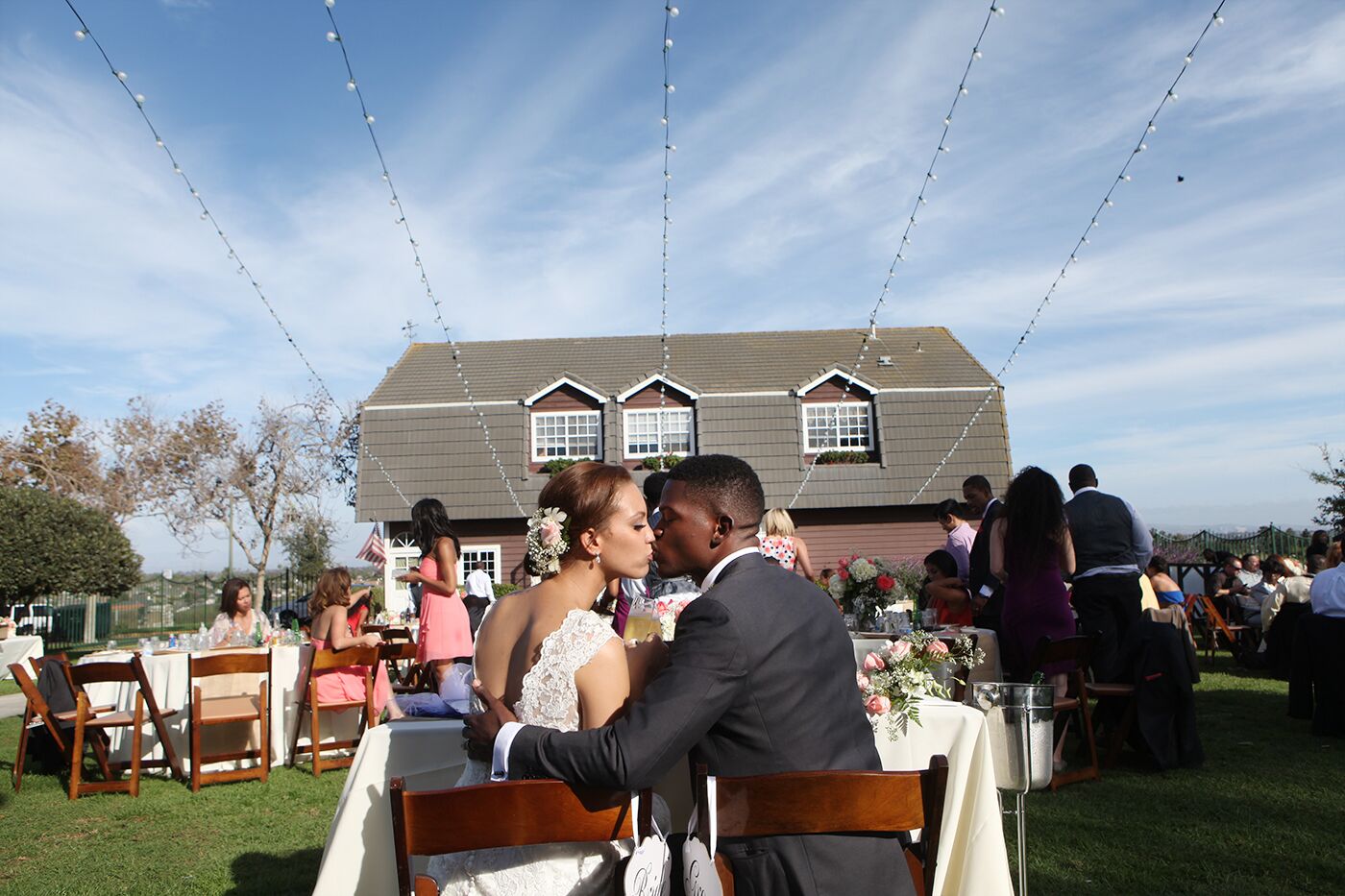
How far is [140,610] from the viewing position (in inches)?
1144

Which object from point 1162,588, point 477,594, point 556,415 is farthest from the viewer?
point 556,415

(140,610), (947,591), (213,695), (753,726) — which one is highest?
(947,591)

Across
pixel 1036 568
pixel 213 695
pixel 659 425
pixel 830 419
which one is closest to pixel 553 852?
pixel 1036 568

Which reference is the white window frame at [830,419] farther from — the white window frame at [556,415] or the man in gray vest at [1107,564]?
the man in gray vest at [1107,564]

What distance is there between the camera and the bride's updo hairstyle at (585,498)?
2848 mm

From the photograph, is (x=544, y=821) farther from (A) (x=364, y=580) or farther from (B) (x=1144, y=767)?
(A) (x=364, y=580)

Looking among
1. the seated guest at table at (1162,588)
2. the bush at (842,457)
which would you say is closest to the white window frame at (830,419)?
the bush at (842,457)

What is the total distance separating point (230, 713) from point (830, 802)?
6486 mm

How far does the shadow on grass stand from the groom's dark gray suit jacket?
2964 millimetres

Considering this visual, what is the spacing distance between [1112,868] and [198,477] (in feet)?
107

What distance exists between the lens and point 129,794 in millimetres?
6855

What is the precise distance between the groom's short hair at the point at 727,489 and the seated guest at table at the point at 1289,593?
966cm

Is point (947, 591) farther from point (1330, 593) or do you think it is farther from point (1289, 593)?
point (1289, 593)

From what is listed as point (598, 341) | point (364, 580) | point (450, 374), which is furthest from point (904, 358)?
point (364, 580)
